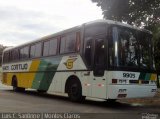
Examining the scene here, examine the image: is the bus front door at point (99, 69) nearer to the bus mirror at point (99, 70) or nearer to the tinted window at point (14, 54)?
the bus mirror at point (99, 70)

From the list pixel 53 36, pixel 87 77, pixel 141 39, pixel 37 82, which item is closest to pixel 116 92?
pixel 87 77

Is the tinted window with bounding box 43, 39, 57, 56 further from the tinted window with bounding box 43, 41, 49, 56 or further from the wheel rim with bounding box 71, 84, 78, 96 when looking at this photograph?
the wheel rim with bounding box 71, 84, 78, 96

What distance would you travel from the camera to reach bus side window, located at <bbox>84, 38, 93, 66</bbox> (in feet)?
46.8

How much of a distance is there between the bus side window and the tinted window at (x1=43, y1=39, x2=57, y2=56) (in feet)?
9.79

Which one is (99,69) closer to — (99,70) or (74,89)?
(99,70)

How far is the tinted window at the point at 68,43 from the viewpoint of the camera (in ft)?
51.3

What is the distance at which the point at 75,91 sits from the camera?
15289mm

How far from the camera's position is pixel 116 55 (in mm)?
13234

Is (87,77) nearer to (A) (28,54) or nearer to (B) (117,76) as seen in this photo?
(B) (117,76)

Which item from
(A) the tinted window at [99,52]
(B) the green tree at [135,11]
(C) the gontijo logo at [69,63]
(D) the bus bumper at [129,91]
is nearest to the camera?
(D) the bus bumper at [129,91]

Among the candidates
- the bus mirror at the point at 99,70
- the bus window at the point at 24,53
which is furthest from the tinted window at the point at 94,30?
the bus window at the point at 24,53

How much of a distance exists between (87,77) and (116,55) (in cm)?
178

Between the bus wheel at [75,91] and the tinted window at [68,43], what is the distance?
4.79ft

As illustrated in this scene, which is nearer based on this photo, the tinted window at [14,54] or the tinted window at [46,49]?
the tinted window at [46,49]
